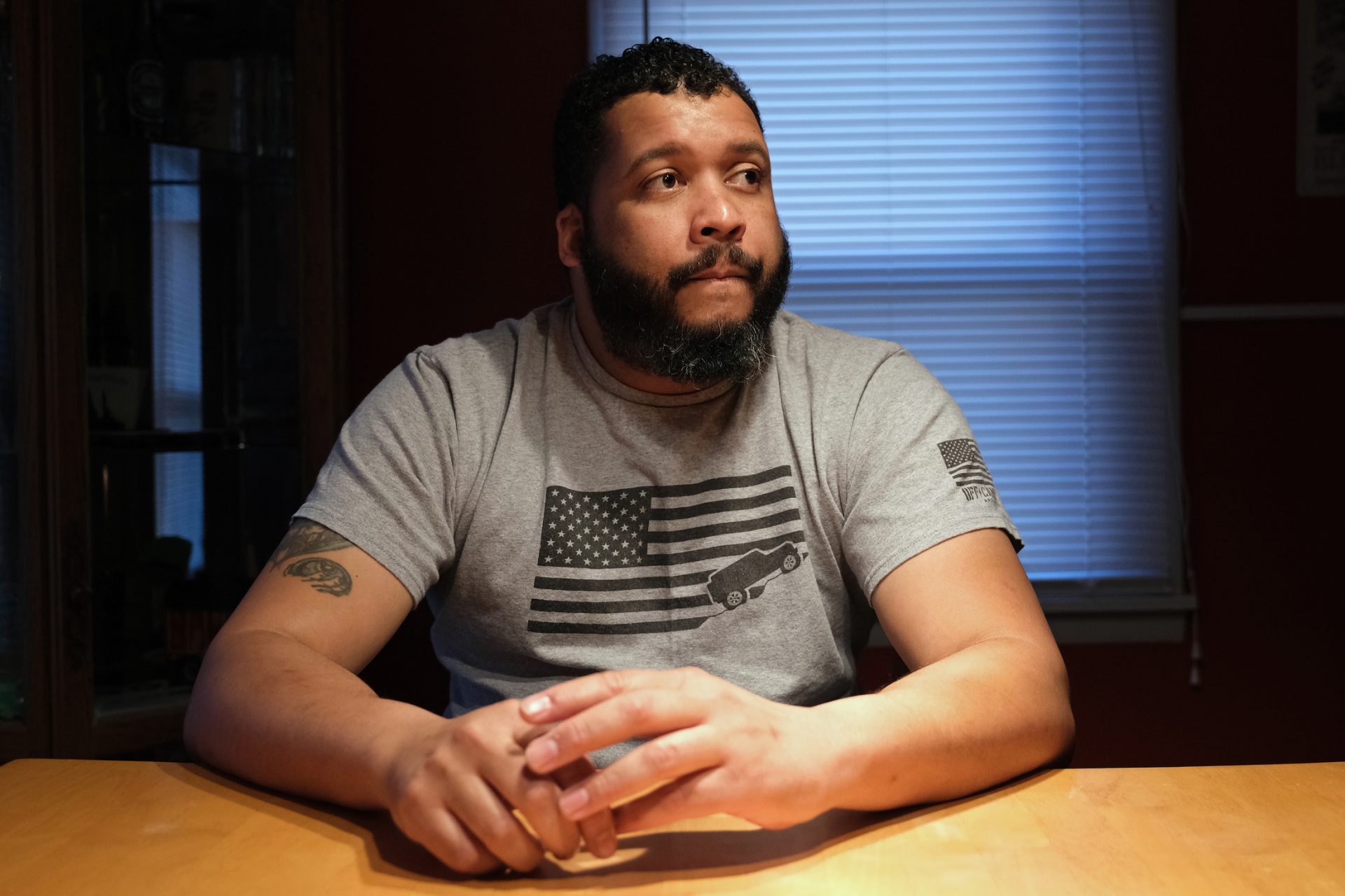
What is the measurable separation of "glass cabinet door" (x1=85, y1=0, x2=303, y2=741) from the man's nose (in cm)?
126

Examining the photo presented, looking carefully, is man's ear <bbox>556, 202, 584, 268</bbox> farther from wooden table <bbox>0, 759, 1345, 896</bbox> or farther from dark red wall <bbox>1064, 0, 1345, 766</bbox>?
dark red wall <bbox>1064, 0, 1345, 766</bbox>

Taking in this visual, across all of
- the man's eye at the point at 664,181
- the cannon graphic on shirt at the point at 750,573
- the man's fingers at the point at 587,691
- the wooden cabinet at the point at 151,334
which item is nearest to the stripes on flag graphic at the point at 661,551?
the cannon graphic on shirt at the point at 750,573

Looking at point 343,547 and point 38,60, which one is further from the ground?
point 38,60

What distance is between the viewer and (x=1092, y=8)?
2535 mm

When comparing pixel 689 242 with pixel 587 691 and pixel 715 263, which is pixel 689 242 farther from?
pixel 587 691

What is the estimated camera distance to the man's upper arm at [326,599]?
3.75 ft

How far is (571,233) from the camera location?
5.29 feet

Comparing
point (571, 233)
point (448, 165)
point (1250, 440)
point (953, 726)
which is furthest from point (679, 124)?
point (1250, 440)

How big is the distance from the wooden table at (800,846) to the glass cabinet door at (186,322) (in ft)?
4.38

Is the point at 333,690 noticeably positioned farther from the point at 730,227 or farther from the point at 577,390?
the point at 730,227

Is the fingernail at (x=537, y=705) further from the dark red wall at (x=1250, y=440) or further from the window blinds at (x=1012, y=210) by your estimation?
the dark red wall at (x=1250, y=440)

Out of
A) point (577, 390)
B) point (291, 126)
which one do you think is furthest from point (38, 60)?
point (577, 390)

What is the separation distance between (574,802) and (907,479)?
26.2 inches

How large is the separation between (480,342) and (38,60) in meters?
1.15
